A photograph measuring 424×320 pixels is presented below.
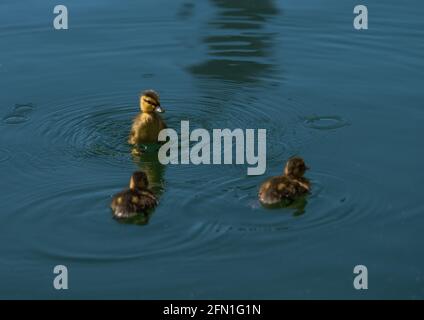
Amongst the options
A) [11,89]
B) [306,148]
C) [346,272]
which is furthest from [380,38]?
[346,272]

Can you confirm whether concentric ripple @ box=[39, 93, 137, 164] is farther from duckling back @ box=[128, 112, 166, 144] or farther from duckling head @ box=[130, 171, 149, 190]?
duckling head @ box=[130, 171, 149, 190]

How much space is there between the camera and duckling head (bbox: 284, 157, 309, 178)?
305 inches

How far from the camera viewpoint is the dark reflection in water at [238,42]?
10570mm

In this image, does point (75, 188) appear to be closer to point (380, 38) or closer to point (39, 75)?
point (39, 75)

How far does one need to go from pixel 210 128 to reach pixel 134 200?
1.82 m

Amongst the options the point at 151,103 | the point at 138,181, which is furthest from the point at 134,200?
the point at 151,103

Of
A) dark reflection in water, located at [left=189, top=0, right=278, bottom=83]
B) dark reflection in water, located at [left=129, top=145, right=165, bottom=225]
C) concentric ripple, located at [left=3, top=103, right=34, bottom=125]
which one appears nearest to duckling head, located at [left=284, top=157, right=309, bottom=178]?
dark reflection in water, located at [left=129, top=145, right=165, bottom=225]

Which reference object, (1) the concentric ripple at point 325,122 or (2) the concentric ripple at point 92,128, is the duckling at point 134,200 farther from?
(1) the concentric ripple at point 325,122

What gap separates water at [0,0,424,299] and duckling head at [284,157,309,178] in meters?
0.22

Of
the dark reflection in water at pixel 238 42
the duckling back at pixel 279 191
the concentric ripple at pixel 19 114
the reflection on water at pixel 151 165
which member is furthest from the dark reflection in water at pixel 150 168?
the dark reflection in water at pixel 238 42

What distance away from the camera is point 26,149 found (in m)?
8.80

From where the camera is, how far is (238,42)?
11344mm

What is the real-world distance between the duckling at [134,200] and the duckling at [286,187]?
823 mm

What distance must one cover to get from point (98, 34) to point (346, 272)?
5.77 metres
